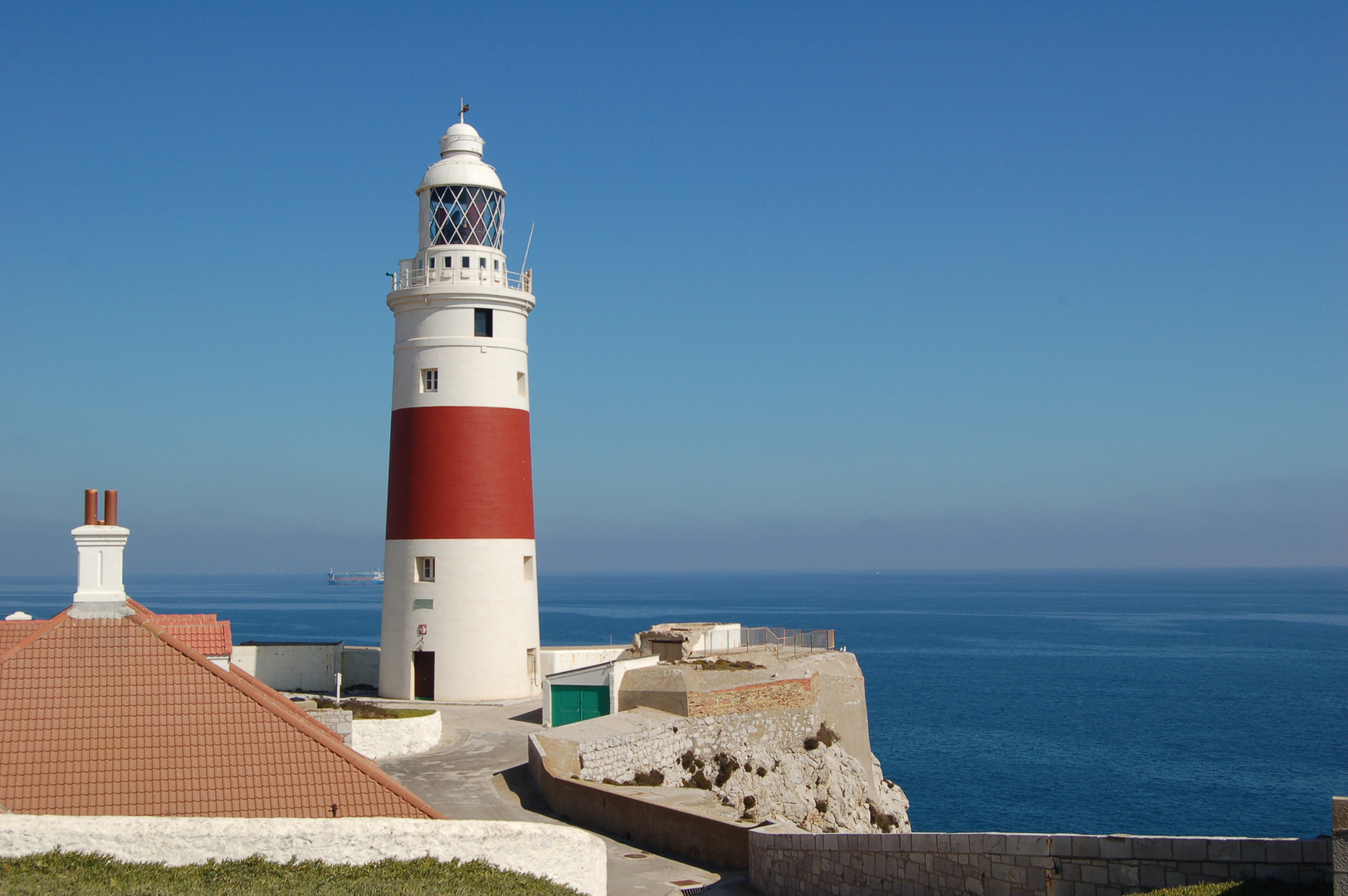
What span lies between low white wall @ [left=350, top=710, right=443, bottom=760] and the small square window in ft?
15.9

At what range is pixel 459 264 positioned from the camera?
2644 cm

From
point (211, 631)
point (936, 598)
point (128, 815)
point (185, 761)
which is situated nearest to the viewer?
point (128, 815)

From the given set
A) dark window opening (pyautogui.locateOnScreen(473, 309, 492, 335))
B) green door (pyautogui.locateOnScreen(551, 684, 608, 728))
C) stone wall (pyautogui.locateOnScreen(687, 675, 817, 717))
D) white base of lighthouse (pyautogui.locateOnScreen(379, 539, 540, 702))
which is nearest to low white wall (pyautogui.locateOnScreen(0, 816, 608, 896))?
stone wall (pyautogui.locateOnScreen(687, 675, 817, 717))

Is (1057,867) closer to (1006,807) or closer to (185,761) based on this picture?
(185,761)

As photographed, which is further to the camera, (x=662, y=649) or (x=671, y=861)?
(x=662, y=649)

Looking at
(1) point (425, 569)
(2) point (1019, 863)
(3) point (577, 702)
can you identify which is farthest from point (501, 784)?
(2) point (1019, 863)

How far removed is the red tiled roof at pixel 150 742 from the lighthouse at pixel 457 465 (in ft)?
46.0

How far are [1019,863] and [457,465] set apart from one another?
18263 mm

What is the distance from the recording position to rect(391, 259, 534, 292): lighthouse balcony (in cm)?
2631

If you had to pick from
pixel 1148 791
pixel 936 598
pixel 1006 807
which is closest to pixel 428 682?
pixel 1006 807

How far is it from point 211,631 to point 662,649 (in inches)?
473

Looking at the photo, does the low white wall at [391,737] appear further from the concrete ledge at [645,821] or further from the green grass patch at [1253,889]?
the green grass patch at [1253,889]

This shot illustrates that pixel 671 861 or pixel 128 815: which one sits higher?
pixel 128 815

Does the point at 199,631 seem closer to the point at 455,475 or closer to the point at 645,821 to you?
the point at 645,821
